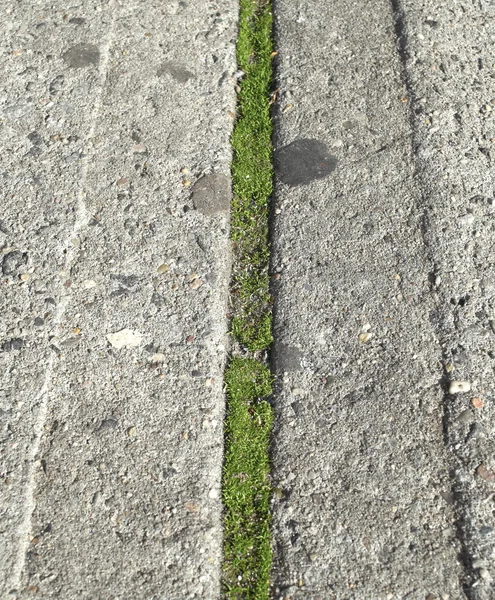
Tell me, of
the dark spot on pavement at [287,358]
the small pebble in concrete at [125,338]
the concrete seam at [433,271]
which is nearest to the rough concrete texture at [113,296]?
the small pebble in concrete at [125,338]

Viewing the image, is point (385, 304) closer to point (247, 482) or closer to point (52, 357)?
point (247, 482)

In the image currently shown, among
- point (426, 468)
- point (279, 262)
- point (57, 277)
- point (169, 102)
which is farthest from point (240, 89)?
point (426, 468)

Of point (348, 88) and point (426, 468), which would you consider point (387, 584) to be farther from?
point (348, 88)

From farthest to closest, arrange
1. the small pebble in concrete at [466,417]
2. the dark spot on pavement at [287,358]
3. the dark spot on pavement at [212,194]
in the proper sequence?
1. the dark spot on pavement at [212,194]
2. the dark spot on pavement at [287,358]
3. the small pebble in concrete at [466,417]

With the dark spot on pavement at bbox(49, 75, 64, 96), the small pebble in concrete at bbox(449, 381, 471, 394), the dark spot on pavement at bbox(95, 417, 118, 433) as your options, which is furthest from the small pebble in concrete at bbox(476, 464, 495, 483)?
the dark spot on pavement at bbox(49, 75, 64, 96)

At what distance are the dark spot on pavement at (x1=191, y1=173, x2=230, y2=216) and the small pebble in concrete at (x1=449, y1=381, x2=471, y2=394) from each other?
1.08m

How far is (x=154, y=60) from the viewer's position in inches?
131

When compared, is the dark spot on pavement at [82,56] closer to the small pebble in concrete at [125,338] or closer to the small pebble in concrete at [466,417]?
the small pebble in concrete at [125,338]

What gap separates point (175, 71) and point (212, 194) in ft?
2.46

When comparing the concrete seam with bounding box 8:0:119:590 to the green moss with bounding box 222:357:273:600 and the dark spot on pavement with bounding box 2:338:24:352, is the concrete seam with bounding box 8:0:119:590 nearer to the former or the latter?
the dark spot on pavement with bounding box 2:338:24:352

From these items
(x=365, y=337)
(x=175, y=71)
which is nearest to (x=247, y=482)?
(x=365, y=337)

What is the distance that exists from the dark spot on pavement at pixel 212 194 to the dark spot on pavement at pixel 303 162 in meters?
0.23

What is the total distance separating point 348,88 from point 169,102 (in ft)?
2.56

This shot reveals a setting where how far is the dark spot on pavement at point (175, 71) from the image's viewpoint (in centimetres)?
325
